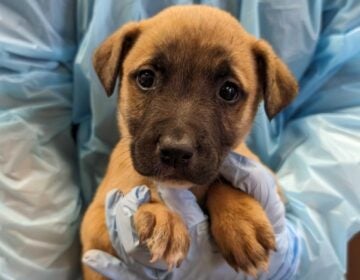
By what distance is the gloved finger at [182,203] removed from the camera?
61.9 inches

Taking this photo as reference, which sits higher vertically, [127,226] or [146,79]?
[146,79]

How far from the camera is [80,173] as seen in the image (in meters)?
2.17

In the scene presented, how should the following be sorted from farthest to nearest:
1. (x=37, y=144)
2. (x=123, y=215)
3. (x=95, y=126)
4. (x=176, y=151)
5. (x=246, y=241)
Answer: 1. (x=95, y=126)
2. (x=37, y=144)
3. (x=123, y=215)
4. (x=246, y=241)
5. (x=176, y=151)

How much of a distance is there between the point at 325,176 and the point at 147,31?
899 millimetres

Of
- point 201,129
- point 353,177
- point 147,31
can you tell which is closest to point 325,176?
point 353,177

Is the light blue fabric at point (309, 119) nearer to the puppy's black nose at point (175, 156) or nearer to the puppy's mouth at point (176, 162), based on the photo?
the puppy's mouth at point (176, 162)

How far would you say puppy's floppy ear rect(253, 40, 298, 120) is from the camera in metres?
1.67

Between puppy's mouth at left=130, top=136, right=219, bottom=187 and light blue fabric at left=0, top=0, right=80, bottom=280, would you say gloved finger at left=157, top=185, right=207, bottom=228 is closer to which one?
puppy's mouth at left=130, top=136, right=219, bottom=187

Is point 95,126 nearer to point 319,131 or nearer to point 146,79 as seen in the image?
point 146,79

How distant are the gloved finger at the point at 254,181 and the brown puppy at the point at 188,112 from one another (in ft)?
0.14

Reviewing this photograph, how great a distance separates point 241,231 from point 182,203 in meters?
0.22

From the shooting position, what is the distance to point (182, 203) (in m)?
1.58

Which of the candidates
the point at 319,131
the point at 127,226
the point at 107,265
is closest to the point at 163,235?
the point at 127,226

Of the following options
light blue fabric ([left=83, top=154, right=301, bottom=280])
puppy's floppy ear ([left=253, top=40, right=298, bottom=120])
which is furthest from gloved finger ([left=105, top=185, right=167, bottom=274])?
puppy's floppy ear ([left=253, top=40, right=298, bottom=120])
